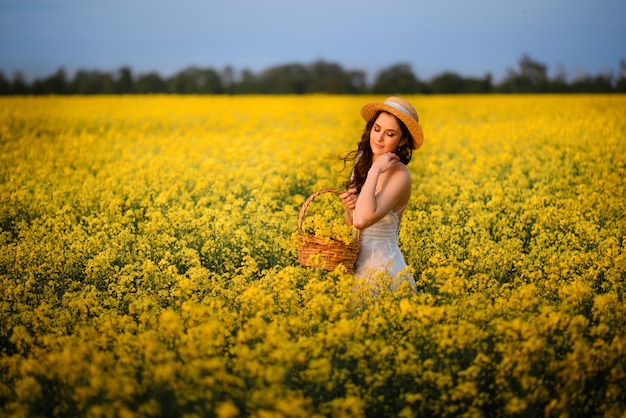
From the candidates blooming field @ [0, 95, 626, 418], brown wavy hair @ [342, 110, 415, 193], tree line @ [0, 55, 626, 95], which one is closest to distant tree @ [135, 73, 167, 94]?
tree line @ [0, 55, 626, 95]

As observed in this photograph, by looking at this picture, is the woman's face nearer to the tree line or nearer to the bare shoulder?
the bare shoulder

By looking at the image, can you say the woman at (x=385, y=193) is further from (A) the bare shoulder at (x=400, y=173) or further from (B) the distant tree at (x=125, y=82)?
(B) the distant tree at (x=125, y=82)

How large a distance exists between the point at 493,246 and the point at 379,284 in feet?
7.95

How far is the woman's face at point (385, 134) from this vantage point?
448 cm

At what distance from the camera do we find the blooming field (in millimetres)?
3373

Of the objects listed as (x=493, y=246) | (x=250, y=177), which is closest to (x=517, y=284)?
(x=493, y=246)

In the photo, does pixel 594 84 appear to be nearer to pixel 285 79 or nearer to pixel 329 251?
pixel 285 79

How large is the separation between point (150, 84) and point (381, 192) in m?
33.7

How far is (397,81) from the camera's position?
36.5 metres

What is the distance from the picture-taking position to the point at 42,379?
11.7 feet

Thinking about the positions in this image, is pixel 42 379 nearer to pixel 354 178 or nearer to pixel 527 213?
pixel 354 178

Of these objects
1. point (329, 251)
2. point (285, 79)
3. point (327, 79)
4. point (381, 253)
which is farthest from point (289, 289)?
point (327, 79)

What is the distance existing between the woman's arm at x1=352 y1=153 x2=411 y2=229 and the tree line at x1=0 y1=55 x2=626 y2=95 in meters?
31.3

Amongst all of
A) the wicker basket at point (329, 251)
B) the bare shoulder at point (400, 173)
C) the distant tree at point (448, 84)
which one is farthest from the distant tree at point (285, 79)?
the wicker basket at point (329, 251)
